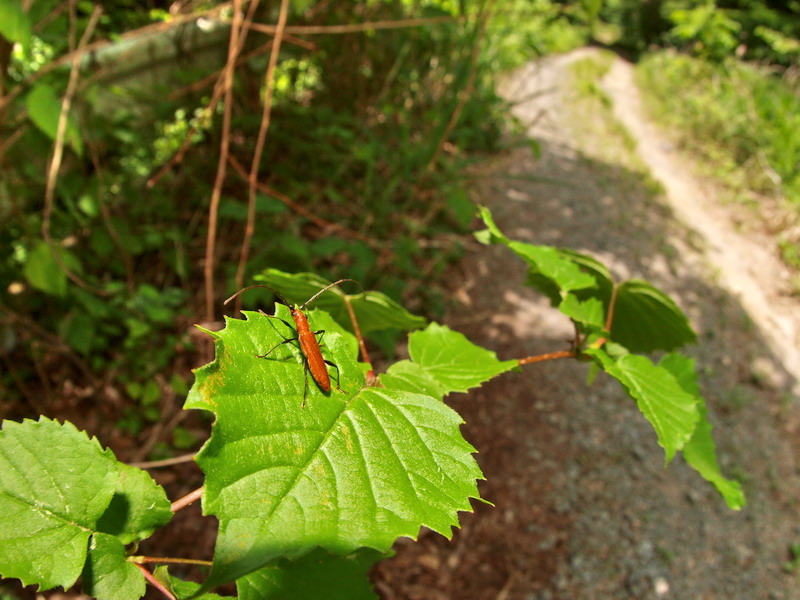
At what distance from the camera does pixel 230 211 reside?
3.22 metres

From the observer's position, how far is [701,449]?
1.08 metres

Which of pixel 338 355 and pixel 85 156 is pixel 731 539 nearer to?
pixel 338 355

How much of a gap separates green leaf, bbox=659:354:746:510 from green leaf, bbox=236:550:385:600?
0.66 meters

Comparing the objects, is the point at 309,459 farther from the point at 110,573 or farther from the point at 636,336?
the point at 636,336

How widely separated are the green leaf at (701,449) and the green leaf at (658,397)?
144 millimetres

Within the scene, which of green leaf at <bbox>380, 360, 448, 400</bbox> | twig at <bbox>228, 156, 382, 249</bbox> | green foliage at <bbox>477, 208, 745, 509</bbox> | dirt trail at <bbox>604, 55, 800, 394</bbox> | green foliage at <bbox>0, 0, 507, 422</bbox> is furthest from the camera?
dirt trail at <bbox>604, 55, 800, 394</bbox>

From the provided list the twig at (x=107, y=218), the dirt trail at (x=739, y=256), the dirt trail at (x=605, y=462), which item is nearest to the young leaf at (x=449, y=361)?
the dirt trail at (x=605, y=462)

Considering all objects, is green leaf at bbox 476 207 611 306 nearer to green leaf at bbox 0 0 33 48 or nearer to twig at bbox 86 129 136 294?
green leaf at bbox 0 0 33 48

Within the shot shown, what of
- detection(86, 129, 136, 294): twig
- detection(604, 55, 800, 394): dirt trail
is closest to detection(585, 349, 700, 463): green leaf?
detection(86, 129, 136, 294): twig

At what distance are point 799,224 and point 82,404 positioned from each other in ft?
26.3

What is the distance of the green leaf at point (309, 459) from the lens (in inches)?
19.5

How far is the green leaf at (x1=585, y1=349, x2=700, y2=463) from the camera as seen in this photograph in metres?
0.81

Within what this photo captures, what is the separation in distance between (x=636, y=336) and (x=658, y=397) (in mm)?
280

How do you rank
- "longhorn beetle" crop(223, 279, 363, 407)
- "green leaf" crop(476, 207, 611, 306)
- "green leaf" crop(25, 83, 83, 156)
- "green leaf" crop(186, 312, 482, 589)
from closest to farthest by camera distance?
"green leaf" crop(186, 312, 482, 589)
"longhorn beetle" crop(223, 279, 363, 407)
"green leaf" crop(476, 207, 611, 306)
"green leaf" crop(25, 83, 83, 156)
